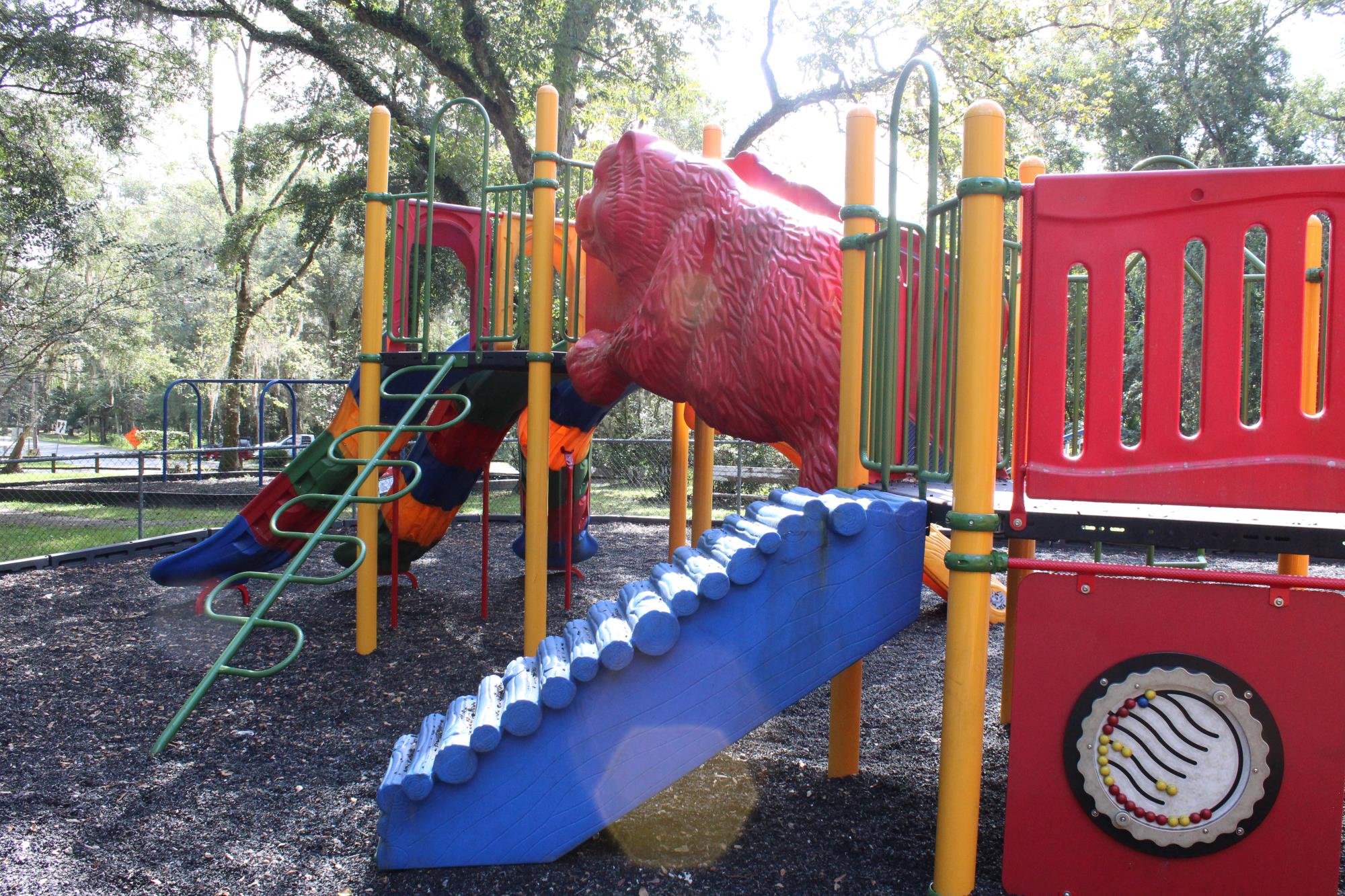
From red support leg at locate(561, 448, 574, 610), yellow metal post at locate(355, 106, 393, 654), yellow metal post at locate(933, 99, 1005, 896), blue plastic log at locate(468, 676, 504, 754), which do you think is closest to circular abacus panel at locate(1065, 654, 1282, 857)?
yellow metal post at locate(933, 99, 1005, 896)

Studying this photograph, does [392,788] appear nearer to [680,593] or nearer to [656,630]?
[656,630]

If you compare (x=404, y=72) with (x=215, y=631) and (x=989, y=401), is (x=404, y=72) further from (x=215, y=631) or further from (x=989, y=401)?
(x=989, y=401)

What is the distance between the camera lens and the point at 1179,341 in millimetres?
2156

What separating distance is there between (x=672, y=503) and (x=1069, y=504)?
4.10 meters

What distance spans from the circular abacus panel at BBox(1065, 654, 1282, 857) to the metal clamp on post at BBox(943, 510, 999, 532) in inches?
18.4

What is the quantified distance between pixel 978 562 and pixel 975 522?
0.31ft

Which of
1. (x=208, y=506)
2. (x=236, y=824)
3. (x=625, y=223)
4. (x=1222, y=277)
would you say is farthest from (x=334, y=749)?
(x=208, y=506)

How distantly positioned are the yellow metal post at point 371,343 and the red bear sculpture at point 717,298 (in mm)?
1159

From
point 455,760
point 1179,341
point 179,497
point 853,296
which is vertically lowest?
point 179,497

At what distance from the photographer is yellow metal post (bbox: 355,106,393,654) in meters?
5.06

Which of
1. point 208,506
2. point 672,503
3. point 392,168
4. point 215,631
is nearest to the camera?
point 215,631

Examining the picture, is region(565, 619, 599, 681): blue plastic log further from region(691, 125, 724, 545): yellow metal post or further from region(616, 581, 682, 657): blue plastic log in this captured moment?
region(691, 125, 724, 545): yellow metal post

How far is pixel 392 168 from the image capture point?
621 inches

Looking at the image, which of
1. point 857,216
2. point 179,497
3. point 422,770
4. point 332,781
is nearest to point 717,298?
point 857,216
